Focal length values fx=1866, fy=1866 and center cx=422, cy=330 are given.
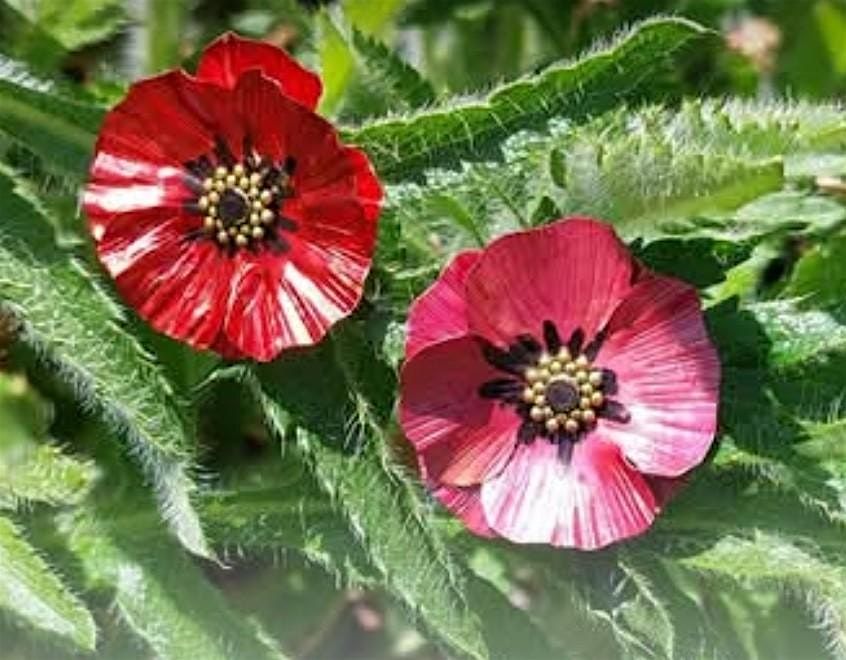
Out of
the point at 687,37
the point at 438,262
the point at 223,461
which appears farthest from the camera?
the point at 223,461

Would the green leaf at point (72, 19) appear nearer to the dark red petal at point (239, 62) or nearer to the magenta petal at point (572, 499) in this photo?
the dark red petal at point (239, 62)

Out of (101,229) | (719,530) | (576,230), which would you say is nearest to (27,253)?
(101,229)

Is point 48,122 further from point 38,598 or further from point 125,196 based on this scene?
point 38,598

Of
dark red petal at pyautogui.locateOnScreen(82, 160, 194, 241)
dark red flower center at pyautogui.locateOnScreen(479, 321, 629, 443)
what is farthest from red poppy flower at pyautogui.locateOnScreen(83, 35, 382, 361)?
dark red flower center at pyautogui.locateOnScreen(479, 321, 629, 443)

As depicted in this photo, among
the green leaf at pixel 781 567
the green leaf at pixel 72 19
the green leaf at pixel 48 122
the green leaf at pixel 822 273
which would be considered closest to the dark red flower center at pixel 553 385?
the green leaf at pixel 781 567

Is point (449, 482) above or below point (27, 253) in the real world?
below

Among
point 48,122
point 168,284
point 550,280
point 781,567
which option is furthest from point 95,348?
point 781,567

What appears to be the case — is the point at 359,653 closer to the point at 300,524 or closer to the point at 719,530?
the point at 300,524
